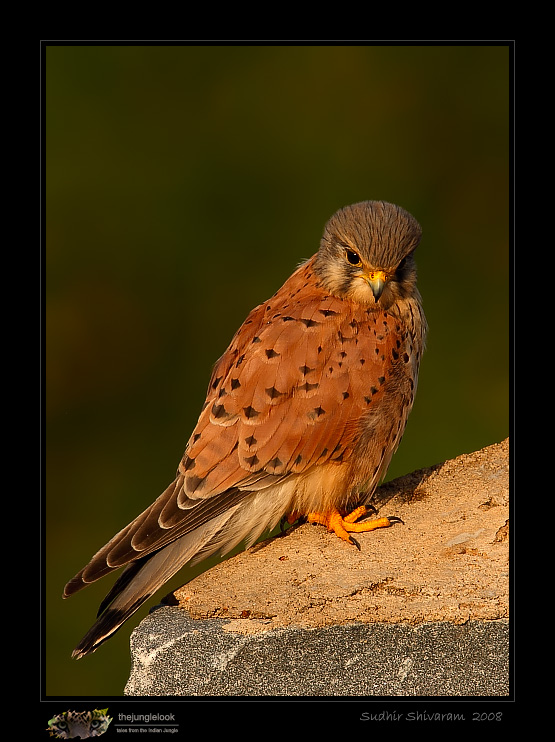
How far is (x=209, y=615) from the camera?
3037 mm

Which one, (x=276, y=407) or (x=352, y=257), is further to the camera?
(x=352, y=257)

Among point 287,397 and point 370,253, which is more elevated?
point 370,253

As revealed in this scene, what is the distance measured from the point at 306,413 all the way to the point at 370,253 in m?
0.67

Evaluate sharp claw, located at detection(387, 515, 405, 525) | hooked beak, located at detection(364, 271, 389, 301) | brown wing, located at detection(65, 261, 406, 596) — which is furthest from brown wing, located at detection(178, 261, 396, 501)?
sharp claw, located at detection(387, 515, 405, 525)

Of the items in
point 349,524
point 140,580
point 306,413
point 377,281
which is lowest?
point 140,580

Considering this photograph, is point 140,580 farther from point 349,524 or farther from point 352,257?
point 352,257

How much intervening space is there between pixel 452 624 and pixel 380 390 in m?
0.97

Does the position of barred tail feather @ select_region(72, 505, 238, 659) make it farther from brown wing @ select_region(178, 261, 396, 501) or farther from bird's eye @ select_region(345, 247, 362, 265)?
bird's eye @ select_region(345, 247, 362, 265)

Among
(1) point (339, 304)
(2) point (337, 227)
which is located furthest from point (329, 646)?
(2) point (337, 227)

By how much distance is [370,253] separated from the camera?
344 cm

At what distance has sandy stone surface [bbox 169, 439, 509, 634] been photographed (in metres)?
2.93
